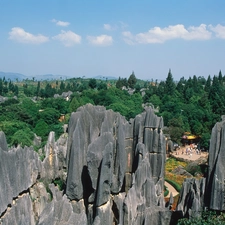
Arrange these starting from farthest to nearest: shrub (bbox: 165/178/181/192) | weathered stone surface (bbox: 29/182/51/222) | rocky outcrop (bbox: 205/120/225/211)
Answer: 1. shrub (bbox: 165/178/181/192)
2. weathered stone surface (bbox: 29/182/51/222)
3. rocky outcrop (bbox: 205/120/225/211)

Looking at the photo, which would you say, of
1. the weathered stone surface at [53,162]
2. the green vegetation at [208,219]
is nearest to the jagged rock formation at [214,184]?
the green vegetation at [208,219]

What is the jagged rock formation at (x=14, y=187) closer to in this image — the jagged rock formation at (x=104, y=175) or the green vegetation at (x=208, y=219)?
the jagged rock formation at (x=104, y=175)

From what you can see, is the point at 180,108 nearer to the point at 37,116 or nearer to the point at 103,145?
the point at 37,116

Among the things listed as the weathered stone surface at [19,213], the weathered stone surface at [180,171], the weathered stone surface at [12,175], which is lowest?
the weathered stone surface at [180,171]

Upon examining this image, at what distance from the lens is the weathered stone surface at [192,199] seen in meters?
12.3

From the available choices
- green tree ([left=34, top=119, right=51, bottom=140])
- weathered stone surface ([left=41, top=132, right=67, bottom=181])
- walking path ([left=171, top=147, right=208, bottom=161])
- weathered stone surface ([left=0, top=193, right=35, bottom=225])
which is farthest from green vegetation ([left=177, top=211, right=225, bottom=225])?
green tree ([left=34, top=119, right=51, bottom=140])

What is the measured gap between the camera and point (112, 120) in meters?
14.5

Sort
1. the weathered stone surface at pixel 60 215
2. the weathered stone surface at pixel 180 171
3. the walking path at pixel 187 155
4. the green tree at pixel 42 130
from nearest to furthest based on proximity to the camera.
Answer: the weathered stone surface at pixel 60 215 < the weathered stone surface at pixel 180 171 < the walking path at pixel 187 155 < the green tree at pixel 42 130

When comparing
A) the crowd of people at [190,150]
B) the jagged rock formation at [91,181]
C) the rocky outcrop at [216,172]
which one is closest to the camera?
the jagged rock formation at [91,181]

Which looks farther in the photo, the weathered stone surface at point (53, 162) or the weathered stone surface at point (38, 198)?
the weathered stone surface at point (53, 162)

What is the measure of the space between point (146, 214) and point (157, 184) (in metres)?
5.06

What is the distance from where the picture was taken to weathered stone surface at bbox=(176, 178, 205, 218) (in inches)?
483

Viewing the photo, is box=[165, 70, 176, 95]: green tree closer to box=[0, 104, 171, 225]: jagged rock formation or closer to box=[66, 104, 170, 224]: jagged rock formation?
box=[0, 104, 171, 225]: jagged rock formation

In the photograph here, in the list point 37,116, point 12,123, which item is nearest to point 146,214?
point 12,123
